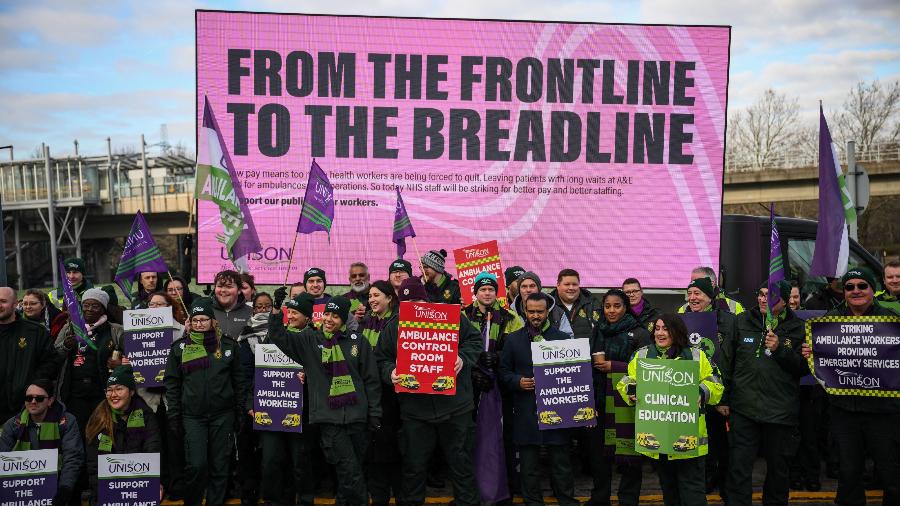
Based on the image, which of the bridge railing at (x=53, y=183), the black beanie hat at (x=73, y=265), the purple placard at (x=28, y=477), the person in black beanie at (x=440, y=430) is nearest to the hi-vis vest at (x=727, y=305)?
the person in black beanie at (x=440, y=430)

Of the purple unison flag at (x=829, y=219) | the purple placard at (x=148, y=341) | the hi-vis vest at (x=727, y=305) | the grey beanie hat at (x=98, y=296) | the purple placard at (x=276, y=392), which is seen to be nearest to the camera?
the purple placard at (x=276, y=392)

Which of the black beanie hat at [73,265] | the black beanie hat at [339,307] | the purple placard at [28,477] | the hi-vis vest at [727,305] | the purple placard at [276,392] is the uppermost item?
the black beanie hat at [73,265]

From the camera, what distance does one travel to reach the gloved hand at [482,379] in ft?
20.8

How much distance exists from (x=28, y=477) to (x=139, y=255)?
271 cm

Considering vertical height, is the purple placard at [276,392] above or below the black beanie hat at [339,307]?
below

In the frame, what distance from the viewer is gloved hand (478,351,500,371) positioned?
20.5ft

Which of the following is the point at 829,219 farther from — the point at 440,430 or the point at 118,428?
the point at 118,428

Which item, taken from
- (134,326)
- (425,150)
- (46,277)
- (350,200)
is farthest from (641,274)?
(46,277)

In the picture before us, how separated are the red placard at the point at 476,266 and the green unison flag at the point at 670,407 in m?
3.15

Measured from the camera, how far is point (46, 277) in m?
43.9

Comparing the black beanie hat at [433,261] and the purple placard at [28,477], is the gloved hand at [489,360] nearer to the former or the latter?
the black beanie hat at [433,261]

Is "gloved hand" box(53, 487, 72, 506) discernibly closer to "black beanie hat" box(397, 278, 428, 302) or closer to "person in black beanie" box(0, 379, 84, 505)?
"person in black beanie" box(0, 379, 84, 505)

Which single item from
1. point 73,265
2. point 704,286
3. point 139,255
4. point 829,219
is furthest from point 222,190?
point 829,219

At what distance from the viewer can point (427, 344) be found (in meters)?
6.02
